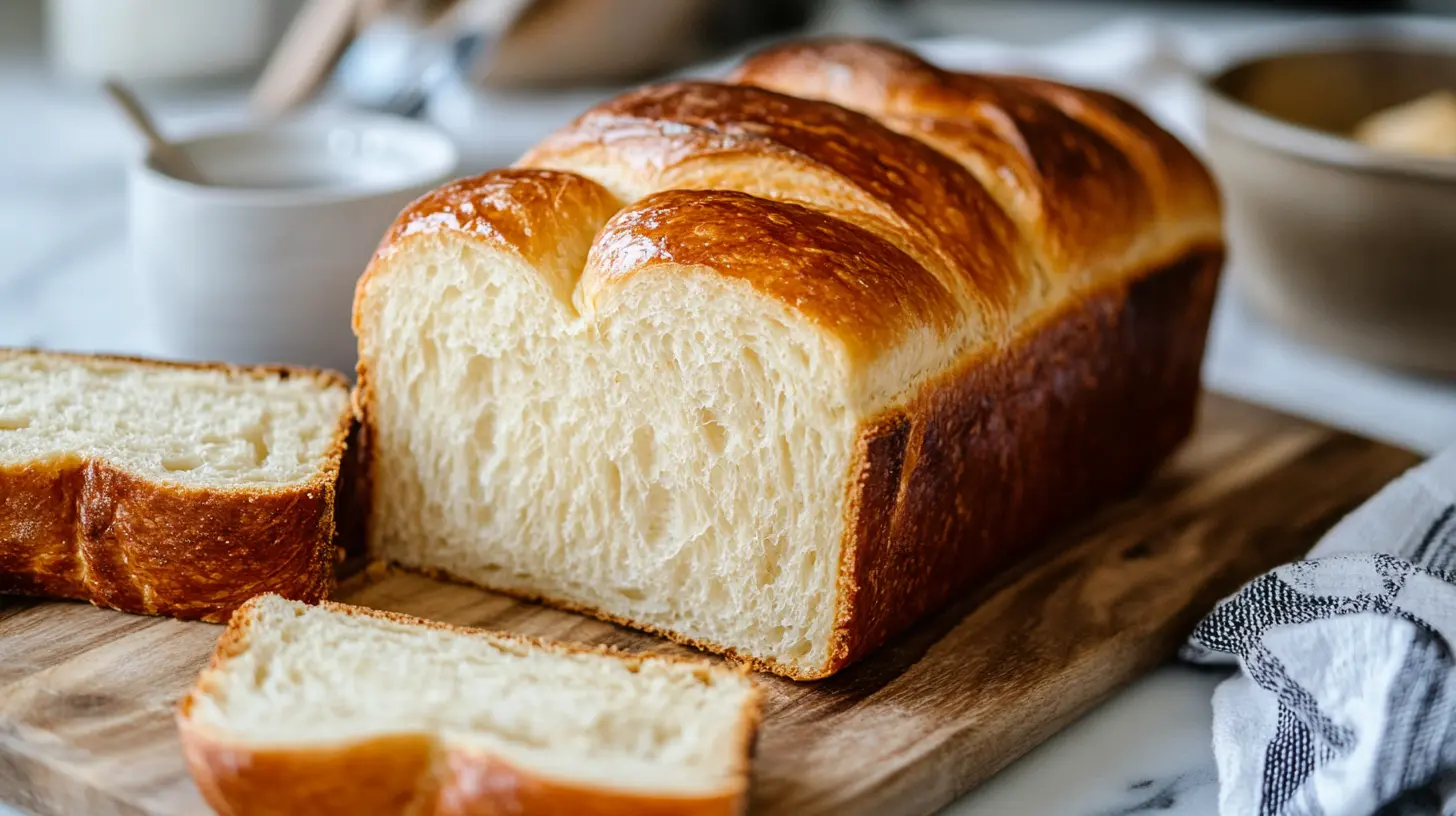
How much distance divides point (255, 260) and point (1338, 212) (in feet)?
7.84

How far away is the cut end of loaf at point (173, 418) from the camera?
240 cm

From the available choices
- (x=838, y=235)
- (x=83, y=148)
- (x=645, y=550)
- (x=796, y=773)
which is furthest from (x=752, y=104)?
(x=83, y=148)

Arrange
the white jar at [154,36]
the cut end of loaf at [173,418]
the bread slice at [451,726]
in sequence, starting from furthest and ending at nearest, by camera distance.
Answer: the white jar at [154,36] → the cut end of loaf at [173,418] → the bread slice at [451,726]

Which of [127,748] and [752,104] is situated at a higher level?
[752,104]

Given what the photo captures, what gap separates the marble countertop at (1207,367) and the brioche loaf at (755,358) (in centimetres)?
36

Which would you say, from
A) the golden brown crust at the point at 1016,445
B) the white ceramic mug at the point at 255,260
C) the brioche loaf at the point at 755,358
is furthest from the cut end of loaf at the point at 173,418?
the golden brown crust at the point at 1016,445

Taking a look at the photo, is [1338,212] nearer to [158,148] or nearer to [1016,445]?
[1016,445]

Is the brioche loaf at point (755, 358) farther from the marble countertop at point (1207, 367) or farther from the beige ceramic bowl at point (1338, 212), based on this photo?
the beige ceramic bowl at point (1338, 212)

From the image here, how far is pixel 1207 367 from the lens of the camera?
12.6 ft

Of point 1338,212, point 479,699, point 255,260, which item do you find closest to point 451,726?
point 479,699

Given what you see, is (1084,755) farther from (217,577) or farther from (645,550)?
(217,577)

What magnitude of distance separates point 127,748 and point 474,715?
50 centimetres

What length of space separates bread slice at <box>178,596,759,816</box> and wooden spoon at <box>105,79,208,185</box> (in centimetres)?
144

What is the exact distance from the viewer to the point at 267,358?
3.18 metres
